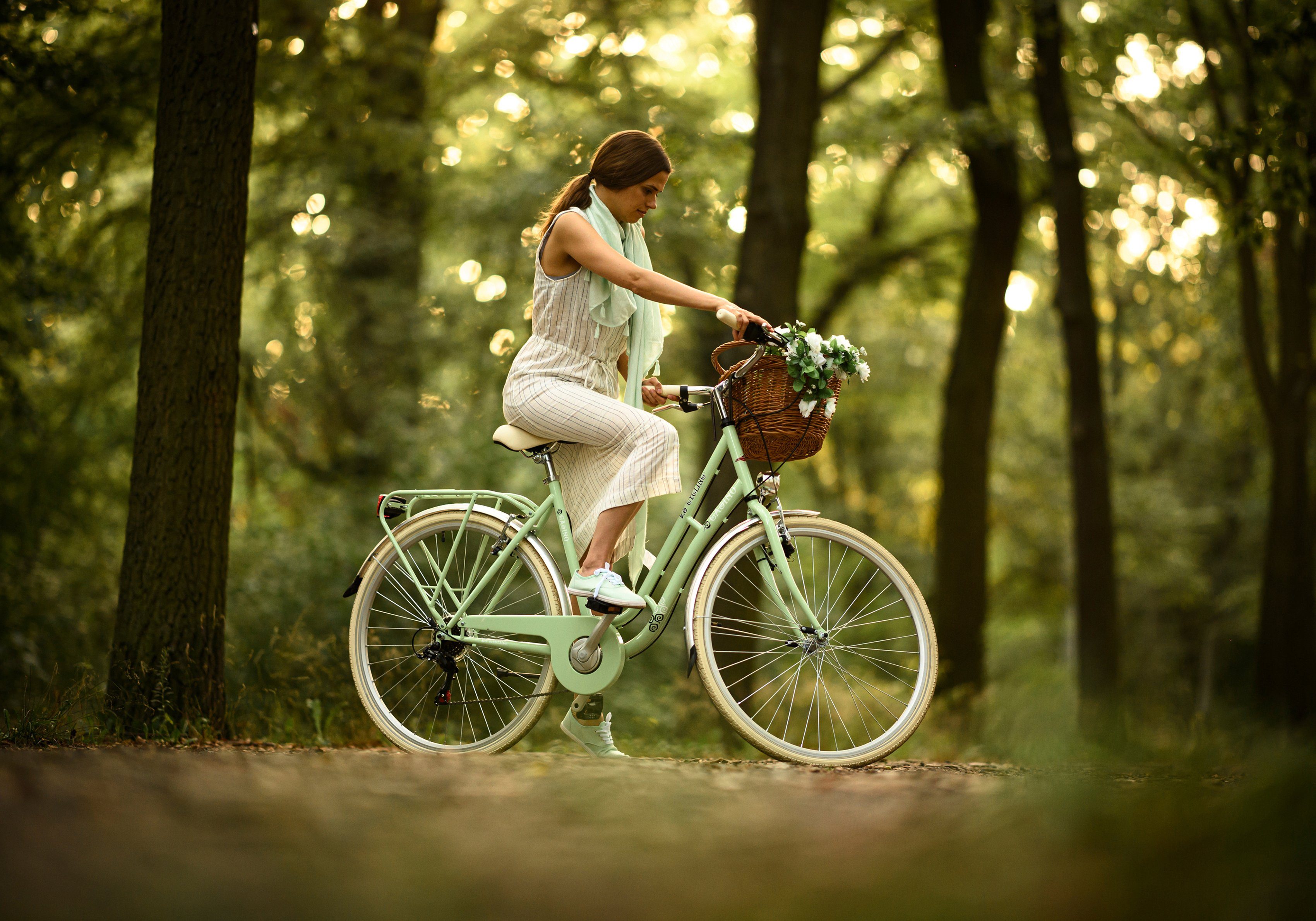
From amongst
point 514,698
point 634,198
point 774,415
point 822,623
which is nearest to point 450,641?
point 514,698

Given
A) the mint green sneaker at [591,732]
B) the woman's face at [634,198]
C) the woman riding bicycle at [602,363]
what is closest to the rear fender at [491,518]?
the woman riding bicycle at [602,363]

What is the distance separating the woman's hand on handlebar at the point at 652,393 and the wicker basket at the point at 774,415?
0.41 meters

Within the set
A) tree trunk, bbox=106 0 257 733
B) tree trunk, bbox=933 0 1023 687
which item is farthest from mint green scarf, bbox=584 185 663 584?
tree trunk, bbox=933 0 1023 687

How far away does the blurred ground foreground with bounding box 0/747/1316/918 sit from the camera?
6.14 ft

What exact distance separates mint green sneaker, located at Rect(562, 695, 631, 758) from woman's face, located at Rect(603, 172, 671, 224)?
1845mm

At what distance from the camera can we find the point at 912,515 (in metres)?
26.7

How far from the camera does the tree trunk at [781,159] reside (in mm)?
7336

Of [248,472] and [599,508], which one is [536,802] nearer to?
[599,508]

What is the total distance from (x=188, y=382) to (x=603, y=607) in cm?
229

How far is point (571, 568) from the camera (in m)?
4.12

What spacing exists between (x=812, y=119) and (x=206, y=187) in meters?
4.48

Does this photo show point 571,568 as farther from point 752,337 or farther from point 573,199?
point 573,199

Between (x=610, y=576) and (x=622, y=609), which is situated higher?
(x=610, y=576)

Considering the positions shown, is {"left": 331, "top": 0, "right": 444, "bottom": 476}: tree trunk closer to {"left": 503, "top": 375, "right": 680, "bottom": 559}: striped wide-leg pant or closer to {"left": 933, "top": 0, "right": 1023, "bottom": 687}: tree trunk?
{"left": 933, "top": 0, "right": 1023, "bottom": 687}: tree trunk
